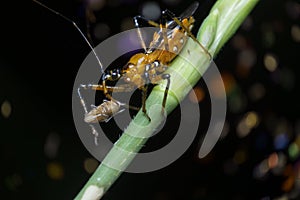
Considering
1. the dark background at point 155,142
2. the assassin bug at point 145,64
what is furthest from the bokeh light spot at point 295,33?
the assassin bug at point 145,64

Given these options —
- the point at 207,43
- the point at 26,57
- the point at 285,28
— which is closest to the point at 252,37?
the point at 285,28

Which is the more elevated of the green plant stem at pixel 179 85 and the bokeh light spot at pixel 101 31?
the green plant stem at pixel 179 85

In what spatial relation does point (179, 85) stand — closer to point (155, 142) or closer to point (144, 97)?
point (144, 97)

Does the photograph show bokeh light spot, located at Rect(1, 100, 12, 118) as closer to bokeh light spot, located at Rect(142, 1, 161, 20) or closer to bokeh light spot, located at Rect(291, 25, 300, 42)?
bokeh light spot, located at Rect(142, 1, 161, 20)

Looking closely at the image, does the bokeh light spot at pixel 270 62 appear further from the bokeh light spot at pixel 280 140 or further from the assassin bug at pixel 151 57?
the assassin bug at pixel 151 57

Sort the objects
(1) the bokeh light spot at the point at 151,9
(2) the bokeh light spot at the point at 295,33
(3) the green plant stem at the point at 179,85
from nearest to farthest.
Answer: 1. (3) the green plant stem at the point at 179,85
2. (1) the bokeh light spot at the point at 151,9
3. (2) the bokeh light spot at the point at 295,33

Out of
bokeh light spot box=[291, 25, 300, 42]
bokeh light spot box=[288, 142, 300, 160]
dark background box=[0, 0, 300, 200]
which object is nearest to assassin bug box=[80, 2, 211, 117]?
dark background box=[0, 0, 300, 200]

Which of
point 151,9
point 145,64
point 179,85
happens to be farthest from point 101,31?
point 179,85

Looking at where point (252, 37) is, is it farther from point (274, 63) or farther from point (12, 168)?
point (12, 168)
